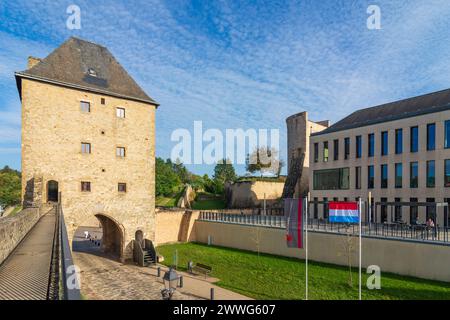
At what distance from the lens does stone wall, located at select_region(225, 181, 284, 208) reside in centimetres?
4828

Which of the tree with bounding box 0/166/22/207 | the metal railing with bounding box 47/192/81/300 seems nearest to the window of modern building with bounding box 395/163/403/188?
the metal railing with bounding box 47/192/81/300

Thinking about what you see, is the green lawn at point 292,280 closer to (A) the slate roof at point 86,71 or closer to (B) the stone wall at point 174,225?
(B) the stone wall at point 174,225

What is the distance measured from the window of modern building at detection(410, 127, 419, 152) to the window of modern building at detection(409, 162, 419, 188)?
4.31 feet

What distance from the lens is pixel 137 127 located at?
26.7m

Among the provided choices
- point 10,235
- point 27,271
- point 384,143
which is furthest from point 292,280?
point 384,143

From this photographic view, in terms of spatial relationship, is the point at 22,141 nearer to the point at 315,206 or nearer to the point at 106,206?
the point at 106,206

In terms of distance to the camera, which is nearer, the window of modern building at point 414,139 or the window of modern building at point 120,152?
the window of modern building at point 414,139

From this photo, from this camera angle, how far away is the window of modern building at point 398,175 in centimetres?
2621

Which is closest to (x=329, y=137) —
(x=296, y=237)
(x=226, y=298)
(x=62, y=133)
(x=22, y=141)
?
(x=296, y=237)

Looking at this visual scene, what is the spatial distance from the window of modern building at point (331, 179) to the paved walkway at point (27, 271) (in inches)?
1139

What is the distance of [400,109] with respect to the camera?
99.5 ft

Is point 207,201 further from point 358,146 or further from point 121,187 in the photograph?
point 358,146

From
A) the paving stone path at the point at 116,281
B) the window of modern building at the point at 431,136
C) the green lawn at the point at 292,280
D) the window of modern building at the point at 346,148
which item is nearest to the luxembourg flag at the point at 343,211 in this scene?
the green lawn at the point at 292,280

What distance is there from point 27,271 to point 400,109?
3408 centimetres
